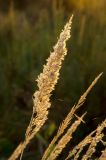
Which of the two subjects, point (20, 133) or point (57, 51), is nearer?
point (57, 51)

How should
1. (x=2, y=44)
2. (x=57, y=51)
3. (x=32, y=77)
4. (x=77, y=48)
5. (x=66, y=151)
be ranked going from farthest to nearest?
1. (x=2, y=44)
2. (x=77, y=48)
3. (x=32, y=77)
4. (x=66, y=151)
5. (x=57, y=51)

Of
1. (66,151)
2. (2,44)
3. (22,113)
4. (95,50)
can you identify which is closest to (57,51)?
(66,151)

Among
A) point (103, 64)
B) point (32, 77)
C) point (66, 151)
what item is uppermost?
point (32, 77)

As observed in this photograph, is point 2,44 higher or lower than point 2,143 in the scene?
higher

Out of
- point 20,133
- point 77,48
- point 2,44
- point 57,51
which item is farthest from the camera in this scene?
point 2,44

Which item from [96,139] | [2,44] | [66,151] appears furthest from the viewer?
[2,44]

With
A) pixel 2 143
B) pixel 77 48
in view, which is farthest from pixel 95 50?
pixel 2 143

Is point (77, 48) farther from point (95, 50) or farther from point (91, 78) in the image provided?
point (91, 78)

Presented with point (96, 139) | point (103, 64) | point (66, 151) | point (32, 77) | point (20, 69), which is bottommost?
point (96, 139)

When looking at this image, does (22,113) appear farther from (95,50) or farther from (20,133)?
(95,50)
